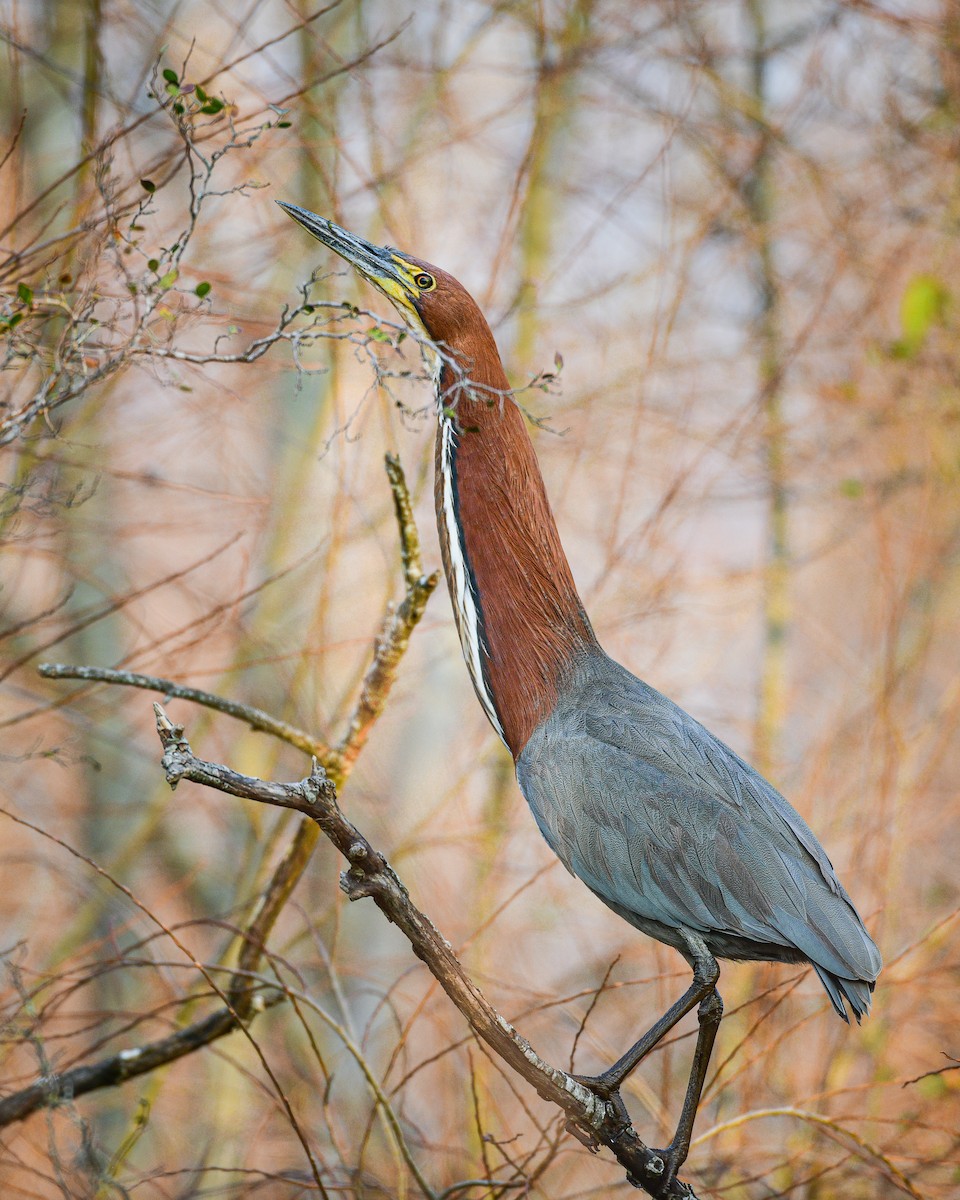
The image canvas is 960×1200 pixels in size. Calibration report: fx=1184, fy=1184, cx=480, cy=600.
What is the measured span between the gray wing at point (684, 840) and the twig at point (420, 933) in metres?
0.39

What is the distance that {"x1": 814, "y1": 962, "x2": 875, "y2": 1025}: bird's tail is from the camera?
207cm

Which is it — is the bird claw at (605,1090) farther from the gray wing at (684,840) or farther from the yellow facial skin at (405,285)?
the yellow facial skin at (405,285)

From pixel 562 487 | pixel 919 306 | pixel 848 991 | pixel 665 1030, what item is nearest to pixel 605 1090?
pixel 665 1030

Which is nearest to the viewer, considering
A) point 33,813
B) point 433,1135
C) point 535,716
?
point 535,716

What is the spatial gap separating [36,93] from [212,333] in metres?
1.50

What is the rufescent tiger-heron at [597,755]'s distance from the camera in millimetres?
2123

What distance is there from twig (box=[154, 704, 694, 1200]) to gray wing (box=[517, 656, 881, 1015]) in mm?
387

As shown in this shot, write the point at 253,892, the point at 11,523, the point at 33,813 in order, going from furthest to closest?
the point at 33,813 < the point at 253,892 < the point at 11,523

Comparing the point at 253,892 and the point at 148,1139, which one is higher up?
the point at 148,1139

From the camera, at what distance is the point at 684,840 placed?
7.24ft

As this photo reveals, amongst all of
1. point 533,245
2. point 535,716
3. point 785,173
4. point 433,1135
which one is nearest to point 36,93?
point 533,245

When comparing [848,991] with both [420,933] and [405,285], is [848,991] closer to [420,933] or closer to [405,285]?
[420,933]

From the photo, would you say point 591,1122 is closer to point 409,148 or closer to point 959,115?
point 409,148

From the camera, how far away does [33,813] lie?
247 inches
